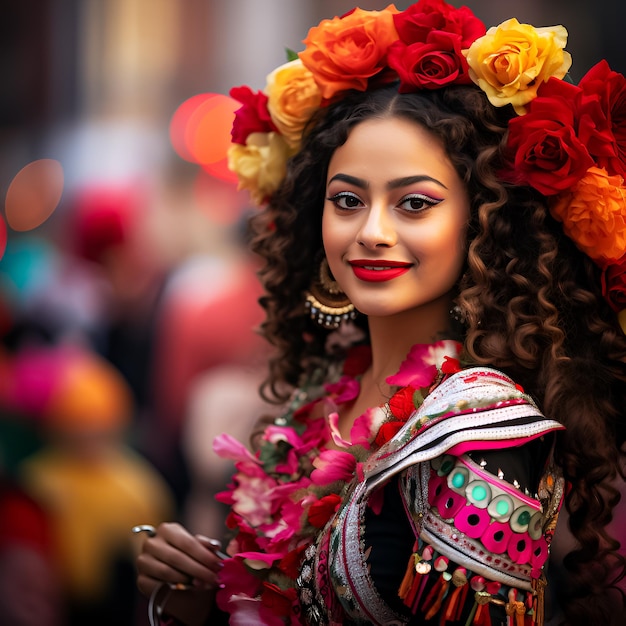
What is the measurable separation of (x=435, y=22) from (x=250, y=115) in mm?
578

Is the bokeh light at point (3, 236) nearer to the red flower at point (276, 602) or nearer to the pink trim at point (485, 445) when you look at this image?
the red flower at point (276, 602)

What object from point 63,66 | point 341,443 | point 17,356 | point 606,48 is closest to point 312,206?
point 341,443

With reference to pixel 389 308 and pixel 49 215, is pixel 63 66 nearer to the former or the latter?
pixel 49 215

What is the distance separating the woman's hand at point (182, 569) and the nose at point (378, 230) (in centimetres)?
93

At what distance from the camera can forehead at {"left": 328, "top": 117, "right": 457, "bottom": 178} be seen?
2.07 meters

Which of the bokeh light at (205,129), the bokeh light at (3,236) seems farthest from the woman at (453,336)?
the bokeh light at (3,236)

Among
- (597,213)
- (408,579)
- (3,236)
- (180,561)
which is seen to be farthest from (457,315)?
(3,236)

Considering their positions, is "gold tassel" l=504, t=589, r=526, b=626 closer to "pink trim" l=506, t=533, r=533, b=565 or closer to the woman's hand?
"pink trim" l=506, t=533, r=533, b=565

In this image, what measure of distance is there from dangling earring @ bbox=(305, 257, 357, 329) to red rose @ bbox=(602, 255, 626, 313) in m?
0.68

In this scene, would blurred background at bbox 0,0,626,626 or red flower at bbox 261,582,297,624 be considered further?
blurred background at bbox 0,0,626,626

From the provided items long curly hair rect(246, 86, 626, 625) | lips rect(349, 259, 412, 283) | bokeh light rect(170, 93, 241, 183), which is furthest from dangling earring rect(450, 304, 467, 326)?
bokeh light rect(170, 93, 241, 183)

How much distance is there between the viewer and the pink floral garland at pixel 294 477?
2.10m

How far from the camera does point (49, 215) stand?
10.7 m

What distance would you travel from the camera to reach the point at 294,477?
237 centimetres
